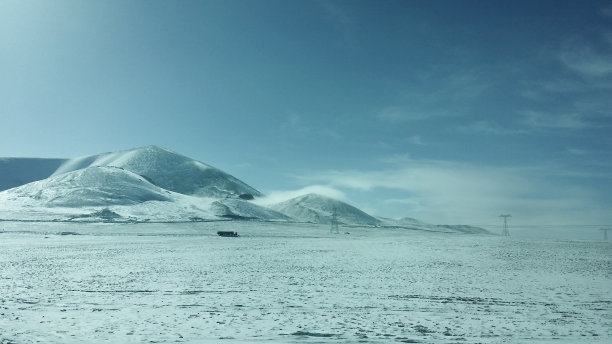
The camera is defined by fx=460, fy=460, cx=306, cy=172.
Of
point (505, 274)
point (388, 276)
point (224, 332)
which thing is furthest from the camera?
point (505, 274)

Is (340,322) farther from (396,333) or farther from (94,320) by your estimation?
(94,320)

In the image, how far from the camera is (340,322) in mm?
16828

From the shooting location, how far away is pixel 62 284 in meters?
25.6

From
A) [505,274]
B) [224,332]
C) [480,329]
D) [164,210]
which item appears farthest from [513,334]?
[164,210]

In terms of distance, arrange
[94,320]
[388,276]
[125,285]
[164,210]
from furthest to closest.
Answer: [164,210] → [388,276] → [125,285] → [94,320]

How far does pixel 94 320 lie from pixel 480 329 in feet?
45.1

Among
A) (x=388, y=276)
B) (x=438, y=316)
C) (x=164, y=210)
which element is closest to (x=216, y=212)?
(x=164, y=210)

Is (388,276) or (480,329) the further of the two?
(388,276)

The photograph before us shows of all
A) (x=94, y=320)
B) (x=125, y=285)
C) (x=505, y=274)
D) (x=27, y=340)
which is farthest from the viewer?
(x=505, y=274)

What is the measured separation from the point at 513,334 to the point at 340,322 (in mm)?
5867

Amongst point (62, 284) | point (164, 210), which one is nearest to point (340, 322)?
point (62, 284)

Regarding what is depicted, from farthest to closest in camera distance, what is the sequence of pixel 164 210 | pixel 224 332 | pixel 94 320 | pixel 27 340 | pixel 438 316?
pixel 164 210
pixel 438 316
pixel 94 320
pixel 224 332
pixel 27 340

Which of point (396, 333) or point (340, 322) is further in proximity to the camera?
point (340, 322)

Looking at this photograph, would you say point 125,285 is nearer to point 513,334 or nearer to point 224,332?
point 224,332
